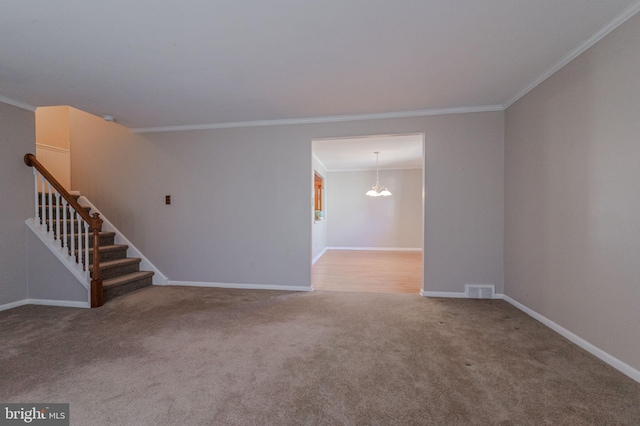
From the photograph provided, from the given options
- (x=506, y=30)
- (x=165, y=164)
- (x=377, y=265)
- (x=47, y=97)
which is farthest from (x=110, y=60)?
(x=377, y=265)

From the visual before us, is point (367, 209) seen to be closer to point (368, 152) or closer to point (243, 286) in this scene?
point (368, 152)

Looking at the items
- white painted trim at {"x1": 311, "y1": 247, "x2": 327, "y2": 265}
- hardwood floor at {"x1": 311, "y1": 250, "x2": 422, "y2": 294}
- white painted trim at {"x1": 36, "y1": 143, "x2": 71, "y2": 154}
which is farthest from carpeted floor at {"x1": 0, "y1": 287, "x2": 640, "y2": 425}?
white painted trim at {"x1": 311, "y1": 247, "x2": 327, "y2": 265}

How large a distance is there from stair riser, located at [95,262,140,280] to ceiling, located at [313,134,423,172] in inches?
134

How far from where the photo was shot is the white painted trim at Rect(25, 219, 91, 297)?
3281 mm

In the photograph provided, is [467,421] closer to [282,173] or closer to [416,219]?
[282,173]

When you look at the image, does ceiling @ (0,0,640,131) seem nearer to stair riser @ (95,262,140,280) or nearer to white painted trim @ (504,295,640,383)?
stair riser @ (95,262,140,280)

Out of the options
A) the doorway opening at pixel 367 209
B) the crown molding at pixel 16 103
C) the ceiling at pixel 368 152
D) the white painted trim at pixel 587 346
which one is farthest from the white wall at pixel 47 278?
the white painted trim at pixel 587 346

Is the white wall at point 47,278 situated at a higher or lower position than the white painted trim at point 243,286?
higher

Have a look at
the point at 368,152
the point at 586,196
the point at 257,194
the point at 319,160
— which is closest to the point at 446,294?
the point at 586,196

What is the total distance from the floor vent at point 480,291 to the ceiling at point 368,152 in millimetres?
2332

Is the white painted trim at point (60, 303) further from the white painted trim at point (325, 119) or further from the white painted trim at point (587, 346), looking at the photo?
the white painted trim at point (587, 346)

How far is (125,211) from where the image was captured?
4344 millimetres

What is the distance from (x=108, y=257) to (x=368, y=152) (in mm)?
5227

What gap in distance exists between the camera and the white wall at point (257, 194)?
3.54m
